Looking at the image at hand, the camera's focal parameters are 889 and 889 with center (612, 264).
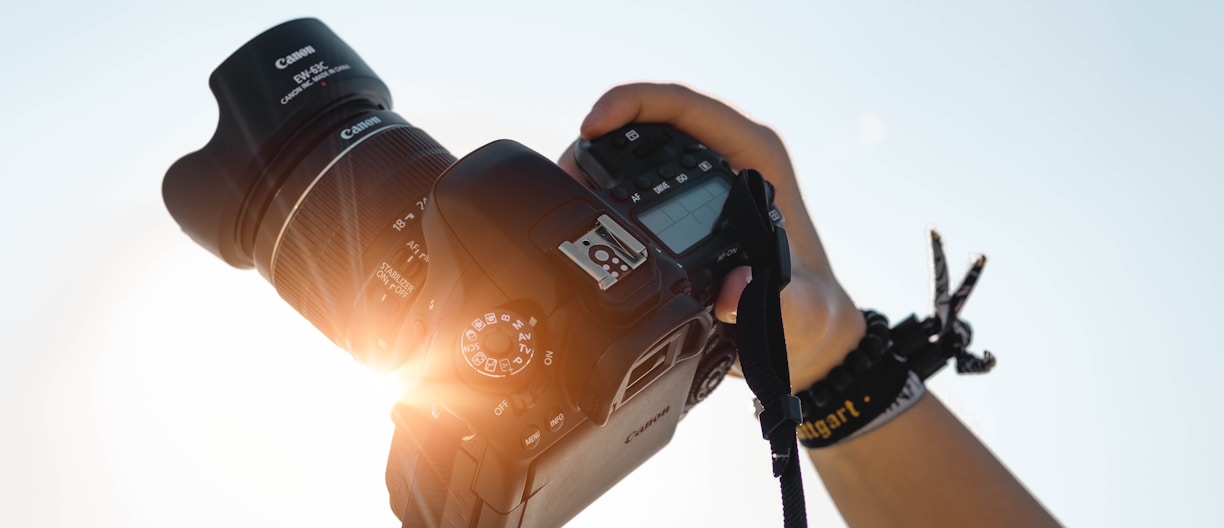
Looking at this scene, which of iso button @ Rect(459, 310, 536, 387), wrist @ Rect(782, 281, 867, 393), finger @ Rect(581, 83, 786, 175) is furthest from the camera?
wrist @ Rect(782, 281, 867, 393)

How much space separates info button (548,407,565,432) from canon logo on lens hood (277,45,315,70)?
715 mm

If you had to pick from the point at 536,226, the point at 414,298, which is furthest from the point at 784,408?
the point at 414,298

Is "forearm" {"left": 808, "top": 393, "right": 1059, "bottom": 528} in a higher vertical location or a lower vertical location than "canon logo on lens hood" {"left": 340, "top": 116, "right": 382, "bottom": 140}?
lower

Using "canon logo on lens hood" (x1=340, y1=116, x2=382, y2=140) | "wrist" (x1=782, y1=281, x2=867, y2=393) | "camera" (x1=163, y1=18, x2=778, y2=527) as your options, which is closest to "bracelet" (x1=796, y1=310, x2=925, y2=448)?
"wrist" (x1=782, y1=281, x2=867, y2=393)

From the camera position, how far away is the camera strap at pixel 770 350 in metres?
0.83

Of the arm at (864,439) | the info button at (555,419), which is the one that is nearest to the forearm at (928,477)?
the arm at (864,439)

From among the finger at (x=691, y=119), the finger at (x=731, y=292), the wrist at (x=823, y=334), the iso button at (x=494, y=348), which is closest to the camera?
the iso button at (x=494, y=348)

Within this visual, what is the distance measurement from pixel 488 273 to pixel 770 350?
0.91 feet

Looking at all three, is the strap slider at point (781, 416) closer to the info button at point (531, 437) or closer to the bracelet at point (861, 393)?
the info button at point (531, 437)

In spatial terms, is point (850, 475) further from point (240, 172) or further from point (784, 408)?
point (240, 172)

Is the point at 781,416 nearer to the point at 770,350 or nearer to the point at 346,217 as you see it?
the point at 770,350

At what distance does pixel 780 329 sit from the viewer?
0.86 meters

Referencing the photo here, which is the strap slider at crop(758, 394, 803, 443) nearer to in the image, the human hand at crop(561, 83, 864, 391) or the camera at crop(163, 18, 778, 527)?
the camera at crop(163, 18, 778, 527)

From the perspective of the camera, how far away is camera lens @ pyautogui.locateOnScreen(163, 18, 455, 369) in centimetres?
114
